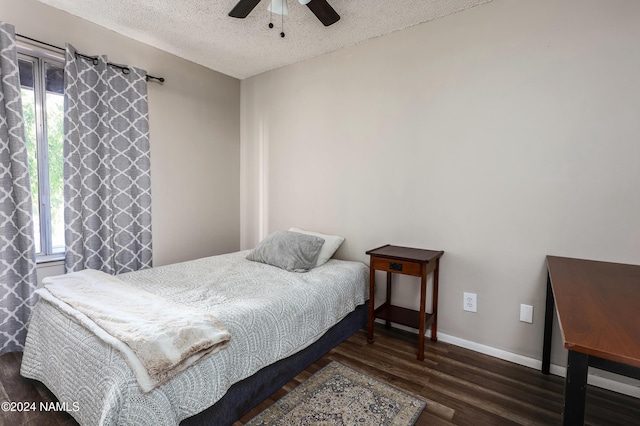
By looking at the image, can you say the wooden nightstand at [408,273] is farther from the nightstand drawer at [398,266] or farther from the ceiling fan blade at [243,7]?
the ceiling fan blade at [243,7]

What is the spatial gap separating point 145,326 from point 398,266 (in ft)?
5.11

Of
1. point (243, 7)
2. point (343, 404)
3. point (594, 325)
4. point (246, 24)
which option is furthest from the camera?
point (246, 24)

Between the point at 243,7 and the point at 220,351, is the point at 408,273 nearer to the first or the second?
the point at 220,351

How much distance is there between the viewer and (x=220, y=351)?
1.35m

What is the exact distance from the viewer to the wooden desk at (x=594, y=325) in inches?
29.5

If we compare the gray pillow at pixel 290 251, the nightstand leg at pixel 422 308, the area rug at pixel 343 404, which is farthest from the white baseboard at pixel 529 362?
the gray pillow at pixel 290 251

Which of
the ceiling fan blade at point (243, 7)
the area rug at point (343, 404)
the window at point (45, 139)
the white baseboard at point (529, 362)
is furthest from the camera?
the window at point (45, 139)

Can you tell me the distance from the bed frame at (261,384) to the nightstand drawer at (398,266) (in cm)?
52

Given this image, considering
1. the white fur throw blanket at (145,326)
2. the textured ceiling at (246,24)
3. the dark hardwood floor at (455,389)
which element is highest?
the textured ceiling at (246,24)

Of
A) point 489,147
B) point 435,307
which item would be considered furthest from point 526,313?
point 489,147

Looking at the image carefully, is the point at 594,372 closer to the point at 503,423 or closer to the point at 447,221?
the point at 503,423

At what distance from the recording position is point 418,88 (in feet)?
7.77

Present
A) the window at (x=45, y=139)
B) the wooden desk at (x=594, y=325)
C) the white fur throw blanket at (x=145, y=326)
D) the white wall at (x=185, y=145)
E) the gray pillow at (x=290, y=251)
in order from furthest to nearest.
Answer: the white wall at (x=185, y=145) < the gray pillow at (x=290, y=251) < the window at (x=45, y=139) < the white fur throw blanket at (x=145, y=326) < the wooden desk at (x=594, y=325)

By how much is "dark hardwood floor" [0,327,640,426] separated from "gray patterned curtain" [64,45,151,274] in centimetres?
91
